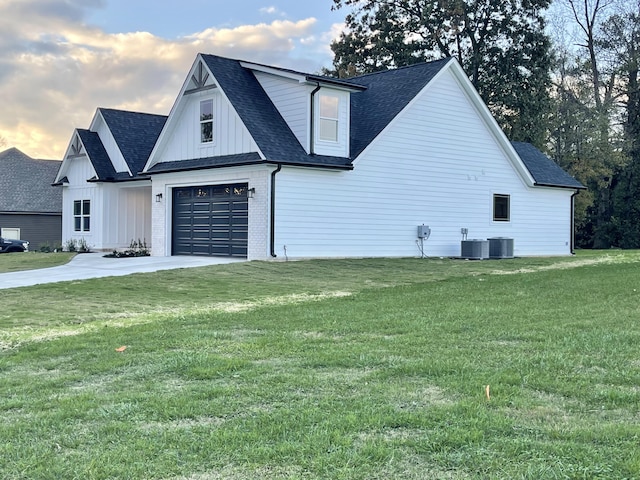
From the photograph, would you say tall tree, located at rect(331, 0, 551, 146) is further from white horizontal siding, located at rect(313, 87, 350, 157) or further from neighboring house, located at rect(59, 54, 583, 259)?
white horizontal siding, located at rect(313, 87, 350, 157)

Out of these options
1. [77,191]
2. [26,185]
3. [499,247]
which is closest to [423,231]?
[499,247]

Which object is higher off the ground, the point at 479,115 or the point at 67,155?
the point at 479,115

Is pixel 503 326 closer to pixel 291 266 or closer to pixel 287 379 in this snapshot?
pixel 287 379

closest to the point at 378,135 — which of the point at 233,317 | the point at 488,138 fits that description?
the point at 488,138

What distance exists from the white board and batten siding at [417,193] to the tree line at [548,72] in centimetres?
1338

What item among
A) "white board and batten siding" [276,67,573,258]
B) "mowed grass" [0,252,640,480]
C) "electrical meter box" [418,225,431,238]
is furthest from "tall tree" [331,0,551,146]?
"mowed grass" [0,252,640,480]

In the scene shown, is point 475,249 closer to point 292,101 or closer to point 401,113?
point 401,113

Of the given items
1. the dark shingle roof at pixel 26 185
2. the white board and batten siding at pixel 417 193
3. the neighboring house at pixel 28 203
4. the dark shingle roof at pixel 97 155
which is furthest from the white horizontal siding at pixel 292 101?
the dark shingle roof at pixel 26 185

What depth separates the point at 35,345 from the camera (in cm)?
747

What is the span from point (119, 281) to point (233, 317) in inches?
235

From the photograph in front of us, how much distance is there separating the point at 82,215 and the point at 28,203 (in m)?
12.4

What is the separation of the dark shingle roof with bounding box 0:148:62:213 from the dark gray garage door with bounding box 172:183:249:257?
18853 mm

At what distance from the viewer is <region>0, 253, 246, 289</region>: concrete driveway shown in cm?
1517

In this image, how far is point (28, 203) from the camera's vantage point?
38312mm
